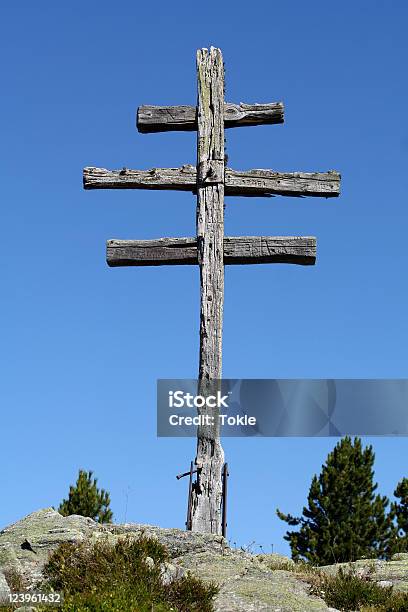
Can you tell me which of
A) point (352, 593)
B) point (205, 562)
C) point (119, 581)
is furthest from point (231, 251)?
point (119, 581)

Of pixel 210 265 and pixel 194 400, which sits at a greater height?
pixel 210 265

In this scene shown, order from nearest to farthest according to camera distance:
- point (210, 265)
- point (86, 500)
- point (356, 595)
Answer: point (356, 595)
point (210, 265)
point (86, 500)

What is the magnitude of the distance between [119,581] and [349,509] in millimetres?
21027

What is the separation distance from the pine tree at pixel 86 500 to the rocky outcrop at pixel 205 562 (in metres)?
13.6

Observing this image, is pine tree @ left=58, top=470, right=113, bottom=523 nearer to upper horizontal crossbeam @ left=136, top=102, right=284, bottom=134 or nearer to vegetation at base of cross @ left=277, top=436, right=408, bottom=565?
vegetation at base of cross @ left=277, top=436, right=408, bottom=565

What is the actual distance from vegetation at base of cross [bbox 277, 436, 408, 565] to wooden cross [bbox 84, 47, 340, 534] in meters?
16.5

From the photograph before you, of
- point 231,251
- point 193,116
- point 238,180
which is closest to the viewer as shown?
point 231,251

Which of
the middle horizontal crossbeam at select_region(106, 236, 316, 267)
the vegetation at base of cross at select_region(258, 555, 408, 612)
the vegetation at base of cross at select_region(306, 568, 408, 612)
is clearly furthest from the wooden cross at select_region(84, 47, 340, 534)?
the vegetation at base of cross at select_region(306, 568, 408, 612)

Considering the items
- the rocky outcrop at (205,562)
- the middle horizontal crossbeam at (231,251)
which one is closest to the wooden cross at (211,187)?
the middle horizontal crossbeam at (231,251)

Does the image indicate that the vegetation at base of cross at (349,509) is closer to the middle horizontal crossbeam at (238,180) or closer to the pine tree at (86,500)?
the pine tree at (86,500)

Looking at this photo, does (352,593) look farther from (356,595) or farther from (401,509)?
(401,509)

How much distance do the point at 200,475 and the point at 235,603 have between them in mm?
3390

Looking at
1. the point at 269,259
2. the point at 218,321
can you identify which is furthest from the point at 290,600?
the point at 269,259

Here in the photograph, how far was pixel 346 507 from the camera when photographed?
3078 centimetres
